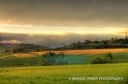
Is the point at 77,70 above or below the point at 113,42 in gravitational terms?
below

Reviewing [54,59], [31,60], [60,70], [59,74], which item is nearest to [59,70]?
[60,70]

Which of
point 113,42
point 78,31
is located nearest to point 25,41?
point 78,31

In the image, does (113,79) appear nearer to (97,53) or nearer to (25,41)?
(97,53)

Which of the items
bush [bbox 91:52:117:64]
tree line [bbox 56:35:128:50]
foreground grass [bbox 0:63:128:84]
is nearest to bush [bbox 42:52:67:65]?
tree line [bbox 56:35:128:50]

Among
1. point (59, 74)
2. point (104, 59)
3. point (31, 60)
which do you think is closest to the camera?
point (59, 74)

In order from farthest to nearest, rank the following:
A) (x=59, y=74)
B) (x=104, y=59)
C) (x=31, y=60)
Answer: (x=31, y=60) < (x=104, y=59) < (x=59, y=74)

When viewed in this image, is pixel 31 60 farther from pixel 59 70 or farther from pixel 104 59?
pixel 104 59

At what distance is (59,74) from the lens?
1071 centimetres

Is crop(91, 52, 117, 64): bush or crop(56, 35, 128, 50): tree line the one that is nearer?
crop(91, 52, 117, 64): bush

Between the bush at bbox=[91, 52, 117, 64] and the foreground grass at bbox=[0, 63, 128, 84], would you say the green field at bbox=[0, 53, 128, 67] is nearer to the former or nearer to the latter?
the bush at bbox=[91, 52, 117, 64]

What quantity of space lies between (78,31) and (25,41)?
1.52 meters

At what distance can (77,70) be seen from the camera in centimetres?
1087

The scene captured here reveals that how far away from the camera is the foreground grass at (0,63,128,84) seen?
10.5 m

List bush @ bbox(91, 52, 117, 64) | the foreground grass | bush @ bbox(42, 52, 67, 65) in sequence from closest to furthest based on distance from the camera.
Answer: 1. the foreground grass
2. bush @ bbox(91, 52, 117, 64)
3. bush @ bbox(42, 52, 67, 65)
